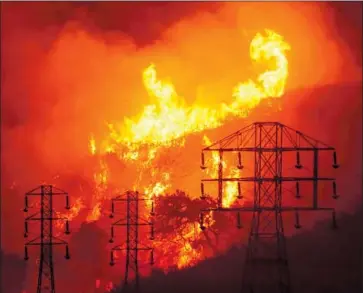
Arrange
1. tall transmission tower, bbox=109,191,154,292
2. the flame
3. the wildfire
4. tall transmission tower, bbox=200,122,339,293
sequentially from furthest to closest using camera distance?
the flame
the wildfire
tall transmission tower, bbox=109,191,154,292
tall transmission tower, bbox=200,122,339,293

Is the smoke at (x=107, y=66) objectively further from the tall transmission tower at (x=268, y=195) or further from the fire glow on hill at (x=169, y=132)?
the tall transmission tower at (x=268, y=195)

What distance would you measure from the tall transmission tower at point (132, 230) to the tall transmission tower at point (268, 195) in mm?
2537

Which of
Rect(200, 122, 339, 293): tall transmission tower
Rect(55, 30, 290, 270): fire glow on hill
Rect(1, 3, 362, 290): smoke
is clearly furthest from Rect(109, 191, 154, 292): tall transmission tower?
Rect(200, 122, 339, 293): tall transmission tower

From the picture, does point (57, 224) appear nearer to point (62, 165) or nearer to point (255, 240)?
point (62, 165)

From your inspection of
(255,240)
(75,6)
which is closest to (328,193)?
(255,240)

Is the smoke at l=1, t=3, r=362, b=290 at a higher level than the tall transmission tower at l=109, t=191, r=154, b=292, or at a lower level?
higher

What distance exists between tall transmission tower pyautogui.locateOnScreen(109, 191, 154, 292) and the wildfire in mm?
596

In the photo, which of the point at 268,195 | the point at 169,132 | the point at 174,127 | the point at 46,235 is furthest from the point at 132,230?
the point at 268,195

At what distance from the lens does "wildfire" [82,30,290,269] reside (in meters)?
37.9

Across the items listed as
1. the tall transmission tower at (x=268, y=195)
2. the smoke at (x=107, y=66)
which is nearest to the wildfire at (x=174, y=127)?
the smoke at (x=107, y=66)

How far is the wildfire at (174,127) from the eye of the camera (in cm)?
3791

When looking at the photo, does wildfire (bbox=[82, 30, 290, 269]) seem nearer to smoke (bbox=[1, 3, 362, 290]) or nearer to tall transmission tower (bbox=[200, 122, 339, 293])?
smoke (bbox=[1, 3, 362, 290])

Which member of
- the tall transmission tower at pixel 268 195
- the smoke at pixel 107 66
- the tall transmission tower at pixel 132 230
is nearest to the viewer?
the tall transmission tower at pixel 268 195

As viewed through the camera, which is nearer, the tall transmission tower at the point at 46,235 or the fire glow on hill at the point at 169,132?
the tall transmission tower at the point at 46,235
